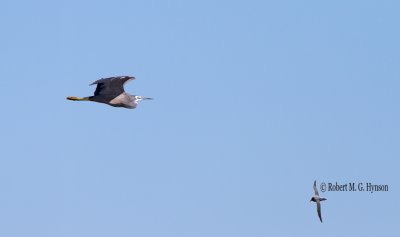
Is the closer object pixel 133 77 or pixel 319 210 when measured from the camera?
pixel 133 77

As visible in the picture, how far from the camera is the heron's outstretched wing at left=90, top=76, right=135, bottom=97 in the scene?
227ft

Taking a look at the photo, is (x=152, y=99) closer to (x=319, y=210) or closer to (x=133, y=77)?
(x=133, y=77)

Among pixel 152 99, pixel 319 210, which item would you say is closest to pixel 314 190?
pixel 319 210

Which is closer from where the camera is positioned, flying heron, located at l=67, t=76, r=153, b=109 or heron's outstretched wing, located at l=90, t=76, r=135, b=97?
heron's outstretched wing, located at l=90, t=76, r=135, b=97

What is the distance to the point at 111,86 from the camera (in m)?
70.3

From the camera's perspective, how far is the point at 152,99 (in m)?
72.2

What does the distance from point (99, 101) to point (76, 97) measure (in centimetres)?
222

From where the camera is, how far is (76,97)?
73000 millimetres

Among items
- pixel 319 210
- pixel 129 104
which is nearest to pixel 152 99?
pixel 129 104

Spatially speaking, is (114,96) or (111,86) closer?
(111,86)

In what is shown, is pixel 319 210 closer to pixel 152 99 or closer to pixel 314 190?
pixel 314 190

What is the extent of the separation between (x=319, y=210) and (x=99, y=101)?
34.0 m

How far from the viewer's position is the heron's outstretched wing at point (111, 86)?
227 ft

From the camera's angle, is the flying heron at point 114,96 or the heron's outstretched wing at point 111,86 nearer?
the heron's outstretched wing at point 111,86
